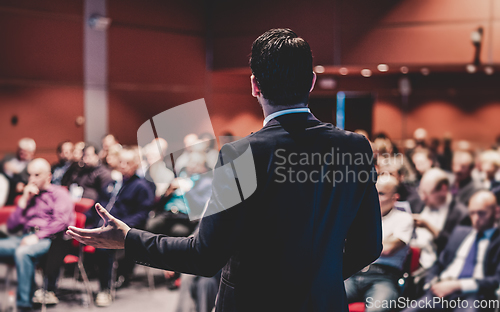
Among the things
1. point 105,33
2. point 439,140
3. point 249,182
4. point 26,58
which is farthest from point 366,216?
point 439,140

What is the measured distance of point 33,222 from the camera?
13.4 ft

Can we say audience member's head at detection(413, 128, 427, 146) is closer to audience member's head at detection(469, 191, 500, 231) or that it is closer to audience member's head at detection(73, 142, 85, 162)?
audience member's head at detection(469, 191, 500, 231)

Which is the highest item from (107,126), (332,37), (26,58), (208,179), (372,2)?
(372,2)

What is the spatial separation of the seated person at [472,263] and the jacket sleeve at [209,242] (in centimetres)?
219

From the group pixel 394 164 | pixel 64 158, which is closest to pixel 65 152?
pixel 64 158

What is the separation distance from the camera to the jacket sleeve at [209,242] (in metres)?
1.03

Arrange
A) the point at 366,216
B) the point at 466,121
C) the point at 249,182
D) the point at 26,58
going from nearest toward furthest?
the point at 249,182 < the point at 366,216 < the point at 26,58 < the point at 466,121

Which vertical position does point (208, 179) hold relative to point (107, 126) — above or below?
below

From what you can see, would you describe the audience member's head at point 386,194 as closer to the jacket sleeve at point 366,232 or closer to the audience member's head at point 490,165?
the jacket sleeve at point 366,232

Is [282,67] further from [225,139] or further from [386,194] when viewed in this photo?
[386,194]

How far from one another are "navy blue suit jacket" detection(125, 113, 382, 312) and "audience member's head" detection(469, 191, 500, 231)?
2269 millimetres

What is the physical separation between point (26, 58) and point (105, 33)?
4.30ft

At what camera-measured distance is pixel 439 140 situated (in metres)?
9.95

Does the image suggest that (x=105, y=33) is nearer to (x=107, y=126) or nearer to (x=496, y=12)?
(x=107, y=126)
